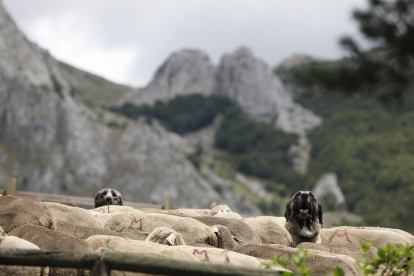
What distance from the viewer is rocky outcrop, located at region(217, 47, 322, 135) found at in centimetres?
13475

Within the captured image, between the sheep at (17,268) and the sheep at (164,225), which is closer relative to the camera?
the sheep at (17,268)

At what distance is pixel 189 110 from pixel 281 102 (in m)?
27.9

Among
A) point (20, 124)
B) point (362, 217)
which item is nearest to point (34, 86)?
point (20, 124)

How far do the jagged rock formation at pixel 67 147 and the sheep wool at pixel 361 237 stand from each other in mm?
69270

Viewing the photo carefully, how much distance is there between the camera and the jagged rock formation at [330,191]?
10000cm

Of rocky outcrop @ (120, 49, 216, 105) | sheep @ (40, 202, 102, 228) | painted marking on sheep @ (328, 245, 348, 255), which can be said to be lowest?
painted marking on sheep @ (328, 245, 348, 255)

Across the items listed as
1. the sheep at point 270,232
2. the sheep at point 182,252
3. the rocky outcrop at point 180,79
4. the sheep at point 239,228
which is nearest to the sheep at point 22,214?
the sheep at point 182,252

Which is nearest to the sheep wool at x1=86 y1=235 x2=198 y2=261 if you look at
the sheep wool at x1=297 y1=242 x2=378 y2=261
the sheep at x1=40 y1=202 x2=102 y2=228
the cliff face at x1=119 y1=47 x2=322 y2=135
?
the sheep at x1=40 y1=202 x2=102 y2=228

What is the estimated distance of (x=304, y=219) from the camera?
350 inches

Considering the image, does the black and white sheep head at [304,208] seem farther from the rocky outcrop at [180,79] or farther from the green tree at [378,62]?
the rocky outcrop at [180,79]

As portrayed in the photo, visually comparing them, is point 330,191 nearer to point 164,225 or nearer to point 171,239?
point 164,225

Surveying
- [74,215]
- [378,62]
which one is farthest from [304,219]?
[378,62]

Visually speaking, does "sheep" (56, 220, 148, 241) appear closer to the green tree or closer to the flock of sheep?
the flock of sheep

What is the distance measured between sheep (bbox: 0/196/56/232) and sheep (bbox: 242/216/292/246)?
3.98m
